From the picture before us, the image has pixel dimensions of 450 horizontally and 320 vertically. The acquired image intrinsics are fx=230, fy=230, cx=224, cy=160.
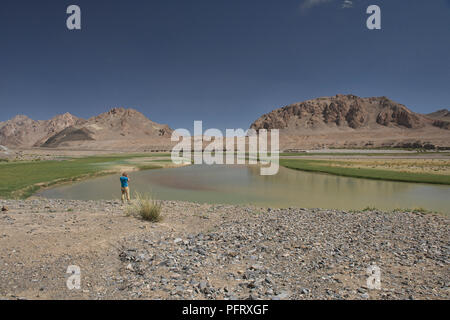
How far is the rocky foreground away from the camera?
5.03 meters

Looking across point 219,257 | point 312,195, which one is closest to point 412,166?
point 312,195

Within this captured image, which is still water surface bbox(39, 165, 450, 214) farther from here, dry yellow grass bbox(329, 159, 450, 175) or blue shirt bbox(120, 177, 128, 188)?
dry yellow grass bbox(329, 159, 450, 175)

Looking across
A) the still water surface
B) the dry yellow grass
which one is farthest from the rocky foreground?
the dry yellow grass

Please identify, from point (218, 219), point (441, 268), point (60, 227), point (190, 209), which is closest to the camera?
point (441, 268)

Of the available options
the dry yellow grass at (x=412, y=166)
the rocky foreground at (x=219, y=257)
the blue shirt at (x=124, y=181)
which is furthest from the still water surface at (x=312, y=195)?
the dry yellow grass at (x=412, y=166)

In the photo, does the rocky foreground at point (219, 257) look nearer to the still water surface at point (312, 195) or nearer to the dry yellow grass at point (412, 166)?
the still water surface at point (312, 195)

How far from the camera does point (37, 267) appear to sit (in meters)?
5.55

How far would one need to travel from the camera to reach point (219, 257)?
6.95 metres

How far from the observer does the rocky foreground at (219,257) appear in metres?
5.03
